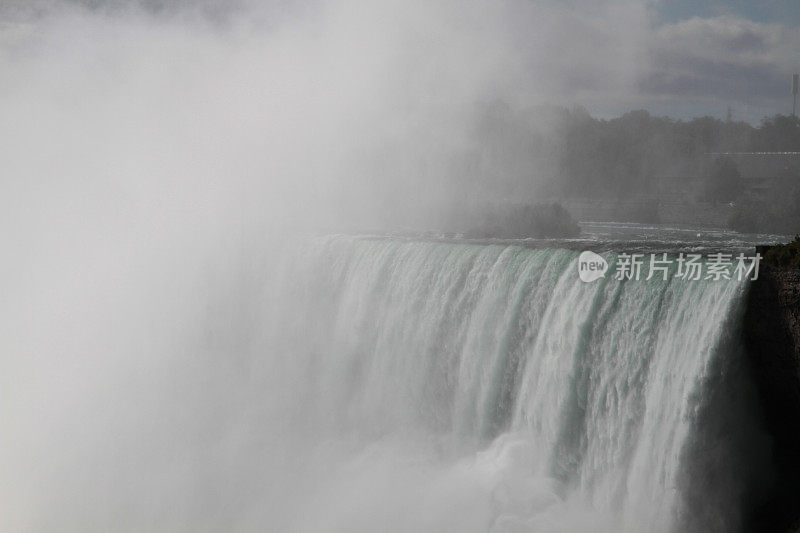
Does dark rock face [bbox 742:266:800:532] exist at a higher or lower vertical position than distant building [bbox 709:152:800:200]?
lower

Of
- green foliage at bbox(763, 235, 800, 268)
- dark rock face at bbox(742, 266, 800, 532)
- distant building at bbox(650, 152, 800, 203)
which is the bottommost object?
dark rock face at bbox(742, 266, 800, 532)

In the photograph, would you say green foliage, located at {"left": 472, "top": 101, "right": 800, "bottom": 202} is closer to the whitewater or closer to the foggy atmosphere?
the foggy atmosphere

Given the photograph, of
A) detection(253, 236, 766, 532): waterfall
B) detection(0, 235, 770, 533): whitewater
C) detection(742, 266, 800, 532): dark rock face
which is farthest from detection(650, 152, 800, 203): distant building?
detection(742, 266, 800, 532): dark rock face

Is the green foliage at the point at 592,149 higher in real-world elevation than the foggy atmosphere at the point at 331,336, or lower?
higher

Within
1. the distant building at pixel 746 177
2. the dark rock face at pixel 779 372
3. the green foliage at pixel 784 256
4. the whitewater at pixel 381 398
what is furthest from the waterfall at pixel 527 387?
the distant building at pixel 746 177

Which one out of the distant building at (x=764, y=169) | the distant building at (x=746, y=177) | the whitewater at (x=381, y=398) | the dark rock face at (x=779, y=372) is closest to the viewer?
the dark rock face at (x=779, y=372)

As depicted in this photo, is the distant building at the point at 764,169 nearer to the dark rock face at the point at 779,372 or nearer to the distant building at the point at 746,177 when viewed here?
the distant building at the point at 746,177
